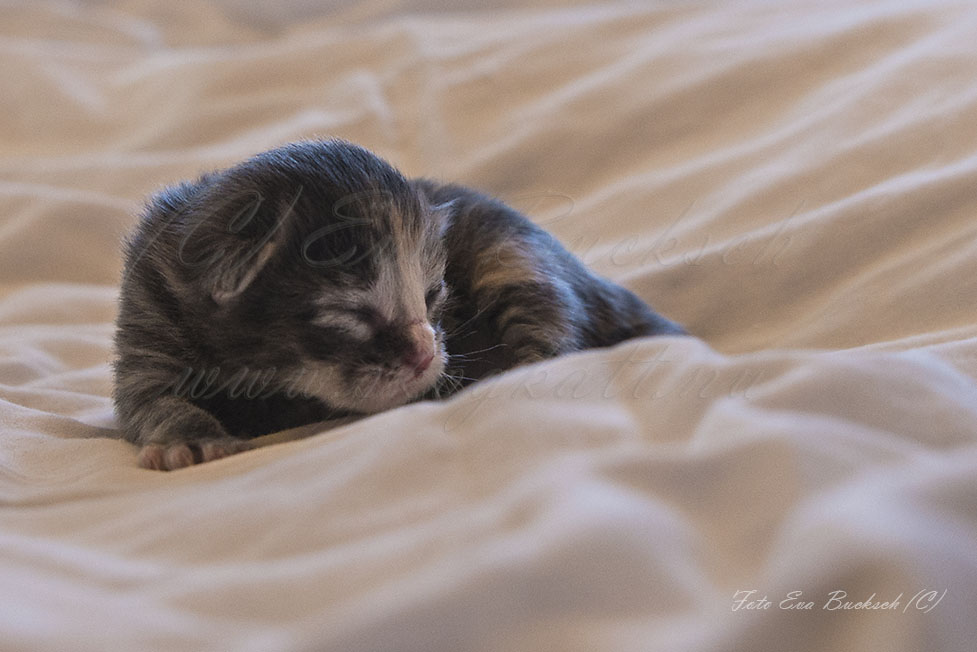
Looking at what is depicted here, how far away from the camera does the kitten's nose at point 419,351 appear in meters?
1.35

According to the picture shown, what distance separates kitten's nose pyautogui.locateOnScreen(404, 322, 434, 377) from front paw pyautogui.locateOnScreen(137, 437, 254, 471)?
0.24 meters

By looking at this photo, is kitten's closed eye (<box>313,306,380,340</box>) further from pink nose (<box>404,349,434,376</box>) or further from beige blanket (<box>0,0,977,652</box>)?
beige blanket (<box>0,0,977,652</box>)

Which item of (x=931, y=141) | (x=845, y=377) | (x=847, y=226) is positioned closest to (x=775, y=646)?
(x=845, y=377)

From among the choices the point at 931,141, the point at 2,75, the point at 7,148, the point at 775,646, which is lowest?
the point at 775,646

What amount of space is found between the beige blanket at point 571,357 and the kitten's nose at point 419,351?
0.27 m

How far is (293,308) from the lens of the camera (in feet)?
4.38

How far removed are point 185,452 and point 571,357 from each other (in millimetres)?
512

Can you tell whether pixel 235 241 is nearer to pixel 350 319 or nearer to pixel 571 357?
pixel 350 319

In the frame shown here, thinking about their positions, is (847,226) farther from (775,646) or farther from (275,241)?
(775,646)

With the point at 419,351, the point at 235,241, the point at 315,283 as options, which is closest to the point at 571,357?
the point at 419,351

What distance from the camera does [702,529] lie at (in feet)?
2.72

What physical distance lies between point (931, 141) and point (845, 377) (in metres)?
0.99

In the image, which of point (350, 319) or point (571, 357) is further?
point (350, 319)

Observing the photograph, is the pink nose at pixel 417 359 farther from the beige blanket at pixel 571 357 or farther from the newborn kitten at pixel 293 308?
the beige blanket at pixel 571 357
